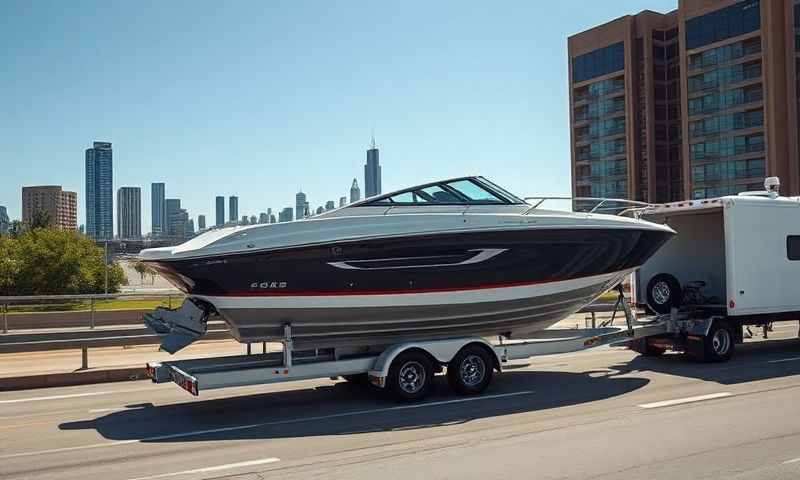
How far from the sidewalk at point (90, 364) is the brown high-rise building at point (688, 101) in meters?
58.5

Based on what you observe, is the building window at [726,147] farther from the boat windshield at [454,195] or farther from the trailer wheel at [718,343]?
the boat windshield at [454,195]

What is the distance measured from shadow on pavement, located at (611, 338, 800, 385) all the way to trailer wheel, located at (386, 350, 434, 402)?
4.20 metres

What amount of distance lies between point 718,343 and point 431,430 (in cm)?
742

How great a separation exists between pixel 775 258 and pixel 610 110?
69.3 meters

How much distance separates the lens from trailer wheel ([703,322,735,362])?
43.7 feet

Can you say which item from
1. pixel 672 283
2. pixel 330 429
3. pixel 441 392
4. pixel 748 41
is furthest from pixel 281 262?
pixel 748 41

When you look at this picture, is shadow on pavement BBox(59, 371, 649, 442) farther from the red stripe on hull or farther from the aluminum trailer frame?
the red stripe on hull

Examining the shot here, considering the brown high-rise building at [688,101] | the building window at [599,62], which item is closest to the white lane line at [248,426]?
the brown high-rise building at [688,101]

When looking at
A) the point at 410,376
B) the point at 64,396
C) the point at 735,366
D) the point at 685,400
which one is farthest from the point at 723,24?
the point at 64,396

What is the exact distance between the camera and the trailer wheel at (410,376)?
34.0ft

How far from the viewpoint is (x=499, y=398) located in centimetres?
1072

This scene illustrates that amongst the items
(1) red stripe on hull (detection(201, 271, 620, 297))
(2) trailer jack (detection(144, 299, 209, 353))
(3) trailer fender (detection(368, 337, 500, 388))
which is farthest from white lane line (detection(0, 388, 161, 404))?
(3) trailer fender (detection(368, 337, 500, 388))

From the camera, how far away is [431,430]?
8711mm

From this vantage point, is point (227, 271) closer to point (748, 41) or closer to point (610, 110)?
point (748, 41)
